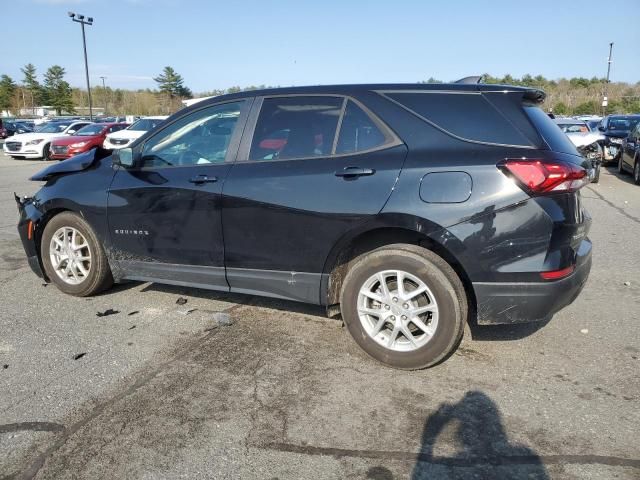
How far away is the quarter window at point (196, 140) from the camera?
4191mm

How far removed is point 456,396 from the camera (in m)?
3.26

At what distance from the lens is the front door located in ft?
13.5

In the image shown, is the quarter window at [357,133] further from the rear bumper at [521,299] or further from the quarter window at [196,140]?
the rear bumper at [521,299]

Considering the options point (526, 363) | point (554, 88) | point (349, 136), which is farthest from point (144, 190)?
point (554, 88)

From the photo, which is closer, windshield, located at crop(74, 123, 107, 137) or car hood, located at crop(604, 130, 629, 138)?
car hood, located at crop(604, 130, 629, 138)

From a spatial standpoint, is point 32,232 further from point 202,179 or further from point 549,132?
point 549,132

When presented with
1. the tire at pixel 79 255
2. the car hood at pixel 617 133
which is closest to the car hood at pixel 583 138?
the car hood at pixel 617 133

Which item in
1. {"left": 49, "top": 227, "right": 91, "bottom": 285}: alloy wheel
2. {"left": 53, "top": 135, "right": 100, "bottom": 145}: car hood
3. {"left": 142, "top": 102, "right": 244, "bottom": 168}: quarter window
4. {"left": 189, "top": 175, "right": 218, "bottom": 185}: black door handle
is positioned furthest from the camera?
{"left": 53, "top": 135, "right": 100, "bottom": 145}: car hood

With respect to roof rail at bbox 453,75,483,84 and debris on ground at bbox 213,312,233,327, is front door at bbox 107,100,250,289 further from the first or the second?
roof rail at bbox 453,75,483,84

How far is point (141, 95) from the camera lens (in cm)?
8581

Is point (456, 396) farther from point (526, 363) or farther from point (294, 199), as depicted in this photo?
point (294, 199)

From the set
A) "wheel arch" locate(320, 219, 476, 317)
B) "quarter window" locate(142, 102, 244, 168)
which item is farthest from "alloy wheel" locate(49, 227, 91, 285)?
"wheel arch" locate(320, 219, 476, 317)

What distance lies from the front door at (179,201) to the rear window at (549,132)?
2046 millimetres

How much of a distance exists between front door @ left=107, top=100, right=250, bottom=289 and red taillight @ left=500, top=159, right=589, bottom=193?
1994 millimetres
